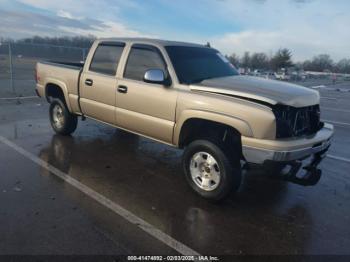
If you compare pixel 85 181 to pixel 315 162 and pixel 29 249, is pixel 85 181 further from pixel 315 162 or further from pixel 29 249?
pixel 315 162

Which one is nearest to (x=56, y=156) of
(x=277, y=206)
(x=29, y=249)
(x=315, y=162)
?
(x=29, y=249)

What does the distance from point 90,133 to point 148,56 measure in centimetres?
309

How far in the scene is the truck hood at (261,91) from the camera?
409 centimetres

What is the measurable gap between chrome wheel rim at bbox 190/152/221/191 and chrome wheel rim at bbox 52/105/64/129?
371 cm

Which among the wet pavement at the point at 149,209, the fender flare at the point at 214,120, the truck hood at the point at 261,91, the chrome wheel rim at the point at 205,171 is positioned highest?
the truck hood at the point at 261,91

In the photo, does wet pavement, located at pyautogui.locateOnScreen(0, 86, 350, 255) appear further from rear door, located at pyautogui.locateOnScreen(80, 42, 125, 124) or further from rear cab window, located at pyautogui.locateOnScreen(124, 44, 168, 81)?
rear cab window, located at pyautogui.locateOnScreen(124, 44, 168, 81)

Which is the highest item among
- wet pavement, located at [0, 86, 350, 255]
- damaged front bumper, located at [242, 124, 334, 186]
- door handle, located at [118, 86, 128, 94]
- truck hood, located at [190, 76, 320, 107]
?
truck hood, located at [190, 76, 320, 107]

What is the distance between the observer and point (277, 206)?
14.9 feet

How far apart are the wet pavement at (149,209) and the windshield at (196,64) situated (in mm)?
1574

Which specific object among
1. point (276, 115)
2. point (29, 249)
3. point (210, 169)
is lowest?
point (29, 249)

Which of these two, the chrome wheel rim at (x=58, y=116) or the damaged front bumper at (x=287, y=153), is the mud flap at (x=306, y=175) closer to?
the damaged front bumper at (x=287, y=153)

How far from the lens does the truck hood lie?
4094 mm

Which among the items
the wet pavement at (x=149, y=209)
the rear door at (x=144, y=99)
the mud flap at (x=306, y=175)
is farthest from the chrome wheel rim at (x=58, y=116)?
the mud flap at (x=306, y=175)

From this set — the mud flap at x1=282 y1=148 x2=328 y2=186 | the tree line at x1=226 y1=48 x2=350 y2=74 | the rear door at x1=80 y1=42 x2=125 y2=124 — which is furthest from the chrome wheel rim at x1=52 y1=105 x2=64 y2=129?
the tree line at x1=226 y1=48 x2=350 y2=74
